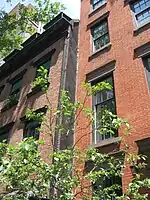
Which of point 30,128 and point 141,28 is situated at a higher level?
point 141,28

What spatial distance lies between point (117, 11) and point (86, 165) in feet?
23.4

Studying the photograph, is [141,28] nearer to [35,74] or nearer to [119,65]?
[119,65]

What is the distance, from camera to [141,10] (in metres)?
10.7

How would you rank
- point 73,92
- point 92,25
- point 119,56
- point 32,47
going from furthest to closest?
point 32,47
point 92,25
point 73,92
point 119,56

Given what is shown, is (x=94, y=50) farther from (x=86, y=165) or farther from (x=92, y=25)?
(x=86, y=165)

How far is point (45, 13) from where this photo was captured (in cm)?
1914

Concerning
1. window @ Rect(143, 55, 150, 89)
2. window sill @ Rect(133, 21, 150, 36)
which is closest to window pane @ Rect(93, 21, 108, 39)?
window sill @ Rect(133, 21, 150, 36)

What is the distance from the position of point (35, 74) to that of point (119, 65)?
5365 mm

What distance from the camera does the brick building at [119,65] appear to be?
796 centimetres

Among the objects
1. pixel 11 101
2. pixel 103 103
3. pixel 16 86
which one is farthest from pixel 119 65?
pixel 16 86

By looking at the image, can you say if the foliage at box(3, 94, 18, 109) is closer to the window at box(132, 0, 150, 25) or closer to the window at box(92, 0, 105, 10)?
the window at box(92, 0, 105, 10)

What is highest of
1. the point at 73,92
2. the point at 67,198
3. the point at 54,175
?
the point at 73,92

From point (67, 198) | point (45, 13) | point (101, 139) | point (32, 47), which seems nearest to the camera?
point (67, 198)

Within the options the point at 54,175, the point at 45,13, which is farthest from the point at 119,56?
the point at 45,13
